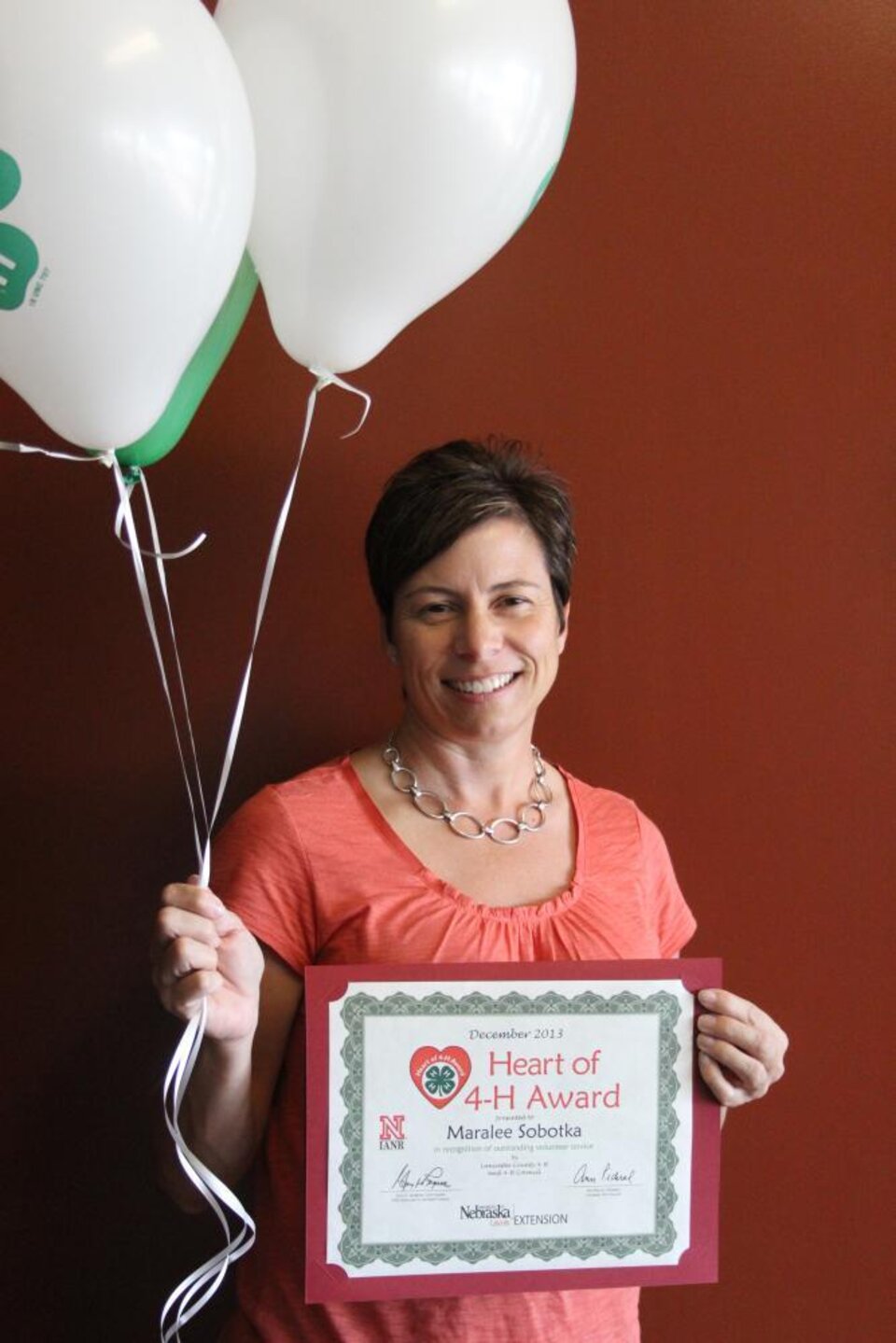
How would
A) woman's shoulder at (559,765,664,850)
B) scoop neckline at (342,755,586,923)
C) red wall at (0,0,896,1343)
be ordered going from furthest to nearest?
red wall at (0,0,896,1343) < woman's shoulder at (559,765,664,850) < scoop neckline at (342,755,586,923)

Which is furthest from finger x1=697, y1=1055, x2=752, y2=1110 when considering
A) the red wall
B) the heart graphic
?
the red wall

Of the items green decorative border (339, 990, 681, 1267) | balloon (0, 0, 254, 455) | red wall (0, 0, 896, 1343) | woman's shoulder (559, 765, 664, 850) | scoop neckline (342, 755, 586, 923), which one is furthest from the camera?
red wall (0, 0, 896, 1343)

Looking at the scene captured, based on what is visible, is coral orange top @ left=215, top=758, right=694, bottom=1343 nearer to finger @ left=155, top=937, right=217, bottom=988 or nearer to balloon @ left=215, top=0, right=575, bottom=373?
finger @ left=155, top=937, right=217, bottom=988

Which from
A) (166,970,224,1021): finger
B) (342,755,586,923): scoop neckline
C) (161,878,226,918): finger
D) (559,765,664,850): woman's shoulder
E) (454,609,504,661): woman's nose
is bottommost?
(166,970,224,1021): finger

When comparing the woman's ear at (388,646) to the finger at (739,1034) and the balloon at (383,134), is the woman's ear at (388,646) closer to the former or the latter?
the balloon at (383,134)

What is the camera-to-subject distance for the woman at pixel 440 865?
125cm

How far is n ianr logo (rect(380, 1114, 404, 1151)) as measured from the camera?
1.18 metres

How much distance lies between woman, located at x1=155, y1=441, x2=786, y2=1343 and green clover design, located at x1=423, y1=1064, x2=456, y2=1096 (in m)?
0.10

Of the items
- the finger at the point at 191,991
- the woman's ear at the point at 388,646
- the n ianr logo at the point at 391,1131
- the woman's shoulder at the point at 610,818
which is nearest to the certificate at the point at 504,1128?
the n ianr logo at the point at 391,1131

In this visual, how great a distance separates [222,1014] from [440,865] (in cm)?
27

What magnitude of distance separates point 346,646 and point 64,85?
81cm

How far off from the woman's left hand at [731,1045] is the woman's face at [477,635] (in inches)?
12.7

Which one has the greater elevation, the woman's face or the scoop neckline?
the woman's face
